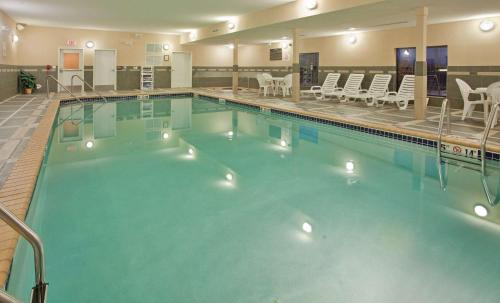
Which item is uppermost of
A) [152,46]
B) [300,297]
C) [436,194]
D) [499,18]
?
[152,46]

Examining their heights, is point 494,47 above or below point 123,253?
above

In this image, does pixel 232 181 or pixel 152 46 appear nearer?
pixel 232 181

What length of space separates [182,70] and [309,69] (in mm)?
5877

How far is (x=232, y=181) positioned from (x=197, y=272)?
1796 mm

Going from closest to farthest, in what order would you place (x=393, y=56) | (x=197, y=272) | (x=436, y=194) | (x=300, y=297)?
(x=300, y=297) → (x=197, y=272) → (x=436, y=194) → (x=393, y=56)

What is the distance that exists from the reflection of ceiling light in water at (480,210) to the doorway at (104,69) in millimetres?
13647

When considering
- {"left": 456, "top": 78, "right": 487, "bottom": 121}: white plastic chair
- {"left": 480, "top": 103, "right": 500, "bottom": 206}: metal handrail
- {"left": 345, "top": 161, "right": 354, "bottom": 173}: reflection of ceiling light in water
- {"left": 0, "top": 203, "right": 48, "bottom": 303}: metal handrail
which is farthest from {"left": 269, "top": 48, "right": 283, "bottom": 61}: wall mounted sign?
{"left": 0, "top": 203, "right": 48, "bottom": 303}: metal handrail

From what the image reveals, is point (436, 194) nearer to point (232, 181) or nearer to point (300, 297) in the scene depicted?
point (232, 181)

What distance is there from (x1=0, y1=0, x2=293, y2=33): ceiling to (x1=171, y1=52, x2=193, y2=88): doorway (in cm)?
299

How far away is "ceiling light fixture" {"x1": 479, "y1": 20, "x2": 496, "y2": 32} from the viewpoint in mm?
7714

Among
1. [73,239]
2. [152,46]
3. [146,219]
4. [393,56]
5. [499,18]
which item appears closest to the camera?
[73,239]

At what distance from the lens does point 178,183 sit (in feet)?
12.3

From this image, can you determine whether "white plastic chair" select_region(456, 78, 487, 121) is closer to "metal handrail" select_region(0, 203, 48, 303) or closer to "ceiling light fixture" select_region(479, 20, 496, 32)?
"ceiling light fixture" select_region(479, 20, 496, 32)

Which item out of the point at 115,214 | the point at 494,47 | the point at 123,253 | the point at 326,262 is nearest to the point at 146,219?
the point at 115,214
